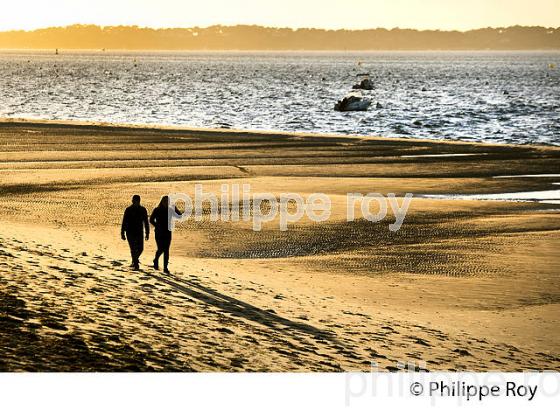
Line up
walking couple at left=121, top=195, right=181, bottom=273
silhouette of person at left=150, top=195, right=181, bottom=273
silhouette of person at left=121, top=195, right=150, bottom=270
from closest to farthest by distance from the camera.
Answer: silhouette of person at left=150, top=195, right=181, bottom=273 → walking couple at left=121, top=195, right=181, bottom=273 → silhouette of person at left=121, top=195, right=150, bottom=270

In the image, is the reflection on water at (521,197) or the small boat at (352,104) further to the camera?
the small boat at (352,104)

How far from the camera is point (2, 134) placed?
48375mm

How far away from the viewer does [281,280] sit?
18.0 metres

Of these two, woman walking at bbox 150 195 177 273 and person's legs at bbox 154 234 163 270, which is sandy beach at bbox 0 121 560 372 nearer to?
person's legs at bbox 154 234 163 270

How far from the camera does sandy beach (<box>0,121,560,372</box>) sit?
1240 cm

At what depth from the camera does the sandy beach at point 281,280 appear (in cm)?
1240

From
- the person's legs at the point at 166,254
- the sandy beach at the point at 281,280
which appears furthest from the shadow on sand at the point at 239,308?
the person's legs at the point at 166,254

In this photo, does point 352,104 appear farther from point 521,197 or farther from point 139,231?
point 139,231

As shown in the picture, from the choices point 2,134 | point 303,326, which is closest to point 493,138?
point 2,134

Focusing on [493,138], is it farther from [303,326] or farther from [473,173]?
[303,326]

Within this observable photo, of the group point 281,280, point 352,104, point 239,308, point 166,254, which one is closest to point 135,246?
point 166,254

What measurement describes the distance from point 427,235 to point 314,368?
11.4m

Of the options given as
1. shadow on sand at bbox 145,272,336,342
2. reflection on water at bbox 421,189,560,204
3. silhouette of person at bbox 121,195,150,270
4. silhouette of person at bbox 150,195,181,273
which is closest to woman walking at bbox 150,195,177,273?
silhouette of person at bbox 150,195,181,273

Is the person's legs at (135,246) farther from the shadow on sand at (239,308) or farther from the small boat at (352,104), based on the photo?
the small boat at (352,104)
